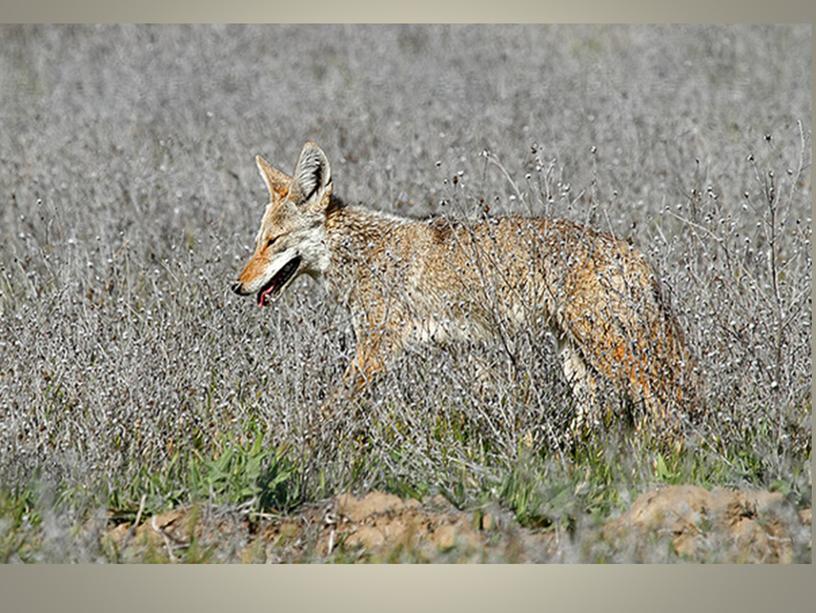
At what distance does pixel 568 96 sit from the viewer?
7.15 meters

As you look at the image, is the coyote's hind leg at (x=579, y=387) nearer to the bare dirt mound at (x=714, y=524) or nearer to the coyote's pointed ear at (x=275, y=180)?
the bare dirt mound at (x=714, y=524)

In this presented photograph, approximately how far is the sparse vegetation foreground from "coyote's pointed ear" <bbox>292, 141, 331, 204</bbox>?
444 mm

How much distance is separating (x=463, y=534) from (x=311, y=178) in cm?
158

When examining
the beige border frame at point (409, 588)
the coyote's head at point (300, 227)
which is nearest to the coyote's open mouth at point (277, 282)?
the coyote's head at point (300, 227)

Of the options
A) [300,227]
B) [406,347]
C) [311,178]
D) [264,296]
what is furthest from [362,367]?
[311,178]

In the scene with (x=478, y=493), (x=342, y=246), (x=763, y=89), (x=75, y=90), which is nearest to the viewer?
(x=478, y=493)

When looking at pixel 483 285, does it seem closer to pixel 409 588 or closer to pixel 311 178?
pixel 311 178

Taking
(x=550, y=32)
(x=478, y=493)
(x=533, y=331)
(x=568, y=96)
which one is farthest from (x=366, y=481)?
(x=568, y=96)

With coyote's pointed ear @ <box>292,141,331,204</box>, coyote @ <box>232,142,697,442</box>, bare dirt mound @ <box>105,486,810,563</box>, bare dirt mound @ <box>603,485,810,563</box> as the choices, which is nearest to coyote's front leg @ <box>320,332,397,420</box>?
coyote @ <box>232,142,697,442</box>

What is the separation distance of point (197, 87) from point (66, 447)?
6.82 ft

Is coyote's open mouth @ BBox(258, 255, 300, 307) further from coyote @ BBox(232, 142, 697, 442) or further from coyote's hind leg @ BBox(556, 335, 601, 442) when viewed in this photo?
coyote's hind leg @ BBox(556, 335, 601, 442)

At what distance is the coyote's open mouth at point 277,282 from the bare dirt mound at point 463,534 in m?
0.91

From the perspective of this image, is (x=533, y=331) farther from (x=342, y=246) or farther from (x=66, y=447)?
(x=66, y=447)

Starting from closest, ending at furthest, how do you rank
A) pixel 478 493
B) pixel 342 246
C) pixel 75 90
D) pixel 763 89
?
pixel 478 493
pixel 342 246
pixel 763 89
pixel 75 90
